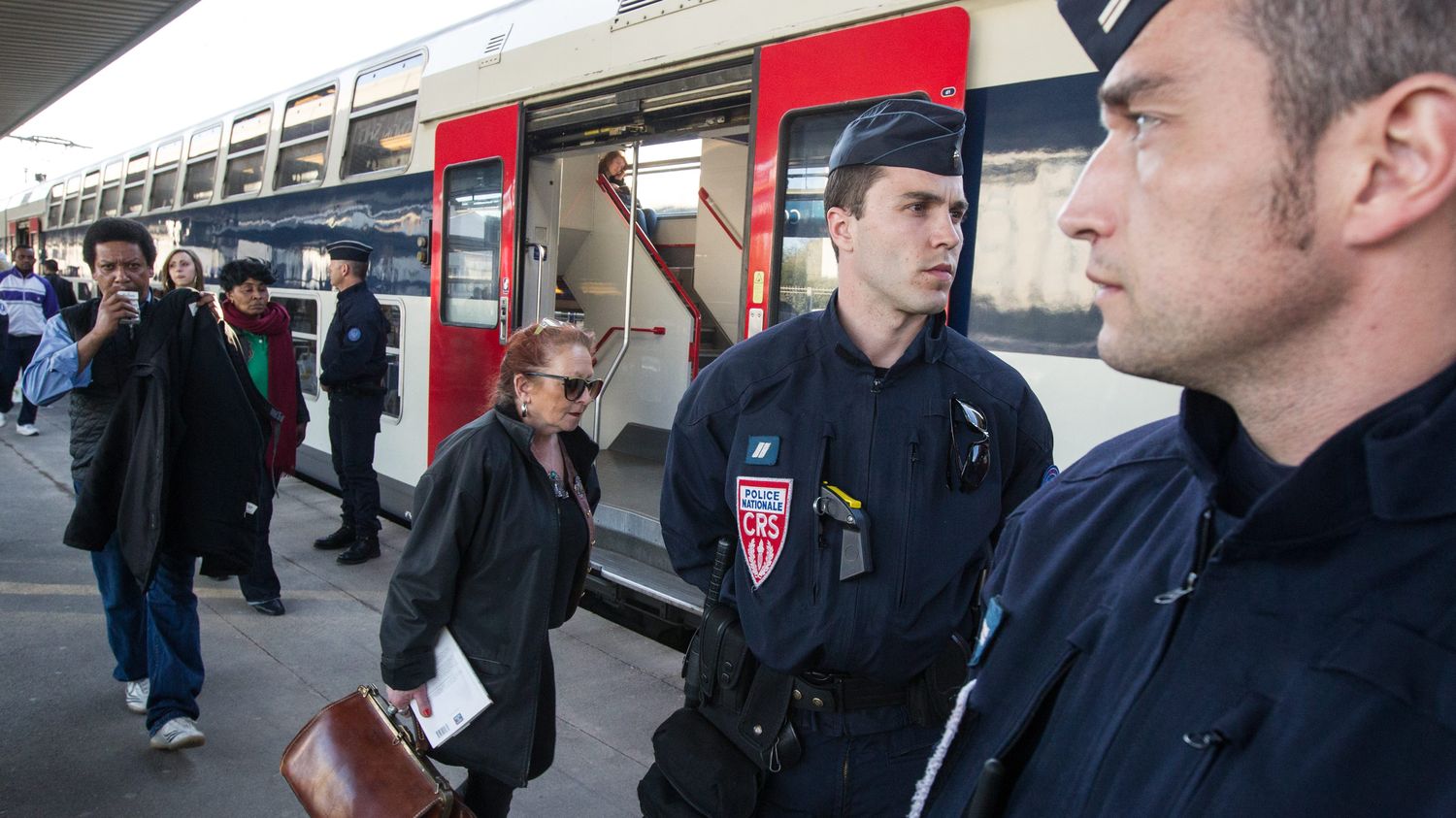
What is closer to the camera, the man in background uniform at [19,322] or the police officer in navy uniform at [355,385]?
the police officer in navy uniform at [355,385]

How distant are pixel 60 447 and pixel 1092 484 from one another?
10.2m

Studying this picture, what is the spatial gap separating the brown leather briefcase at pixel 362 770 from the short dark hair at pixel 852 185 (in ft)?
5.23

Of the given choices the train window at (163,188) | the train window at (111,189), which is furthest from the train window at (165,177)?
the train window at (111,189)

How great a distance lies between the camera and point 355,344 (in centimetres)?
548

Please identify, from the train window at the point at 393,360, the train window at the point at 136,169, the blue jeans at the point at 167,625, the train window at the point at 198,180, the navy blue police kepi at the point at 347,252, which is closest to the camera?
the blue jeans at the point at 167,625

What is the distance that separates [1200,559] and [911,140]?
4.12ft

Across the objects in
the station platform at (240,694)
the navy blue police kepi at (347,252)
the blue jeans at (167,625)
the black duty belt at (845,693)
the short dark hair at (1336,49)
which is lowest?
the station platform at (240,694)

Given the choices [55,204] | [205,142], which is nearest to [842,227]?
[205,142]

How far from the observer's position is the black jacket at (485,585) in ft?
7.43

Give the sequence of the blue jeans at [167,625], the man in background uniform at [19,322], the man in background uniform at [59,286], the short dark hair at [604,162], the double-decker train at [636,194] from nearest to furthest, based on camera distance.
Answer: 1. the double-decker train at [636,194]
2. the blue jeans at [167,625]
3. the short dark hair at [604,162]
4. the man in background uniform at [19,322]
5. the man in background uniform at [59,286]

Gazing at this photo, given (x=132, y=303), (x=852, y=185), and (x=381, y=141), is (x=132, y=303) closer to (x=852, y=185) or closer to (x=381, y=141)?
(x=852, y=185)

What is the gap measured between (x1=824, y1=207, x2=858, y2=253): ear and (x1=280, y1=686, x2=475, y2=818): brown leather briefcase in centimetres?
152

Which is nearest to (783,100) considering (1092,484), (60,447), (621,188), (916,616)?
(916,616)

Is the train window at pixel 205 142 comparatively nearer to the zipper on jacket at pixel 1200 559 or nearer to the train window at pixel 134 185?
the train window at pixel 134 185
